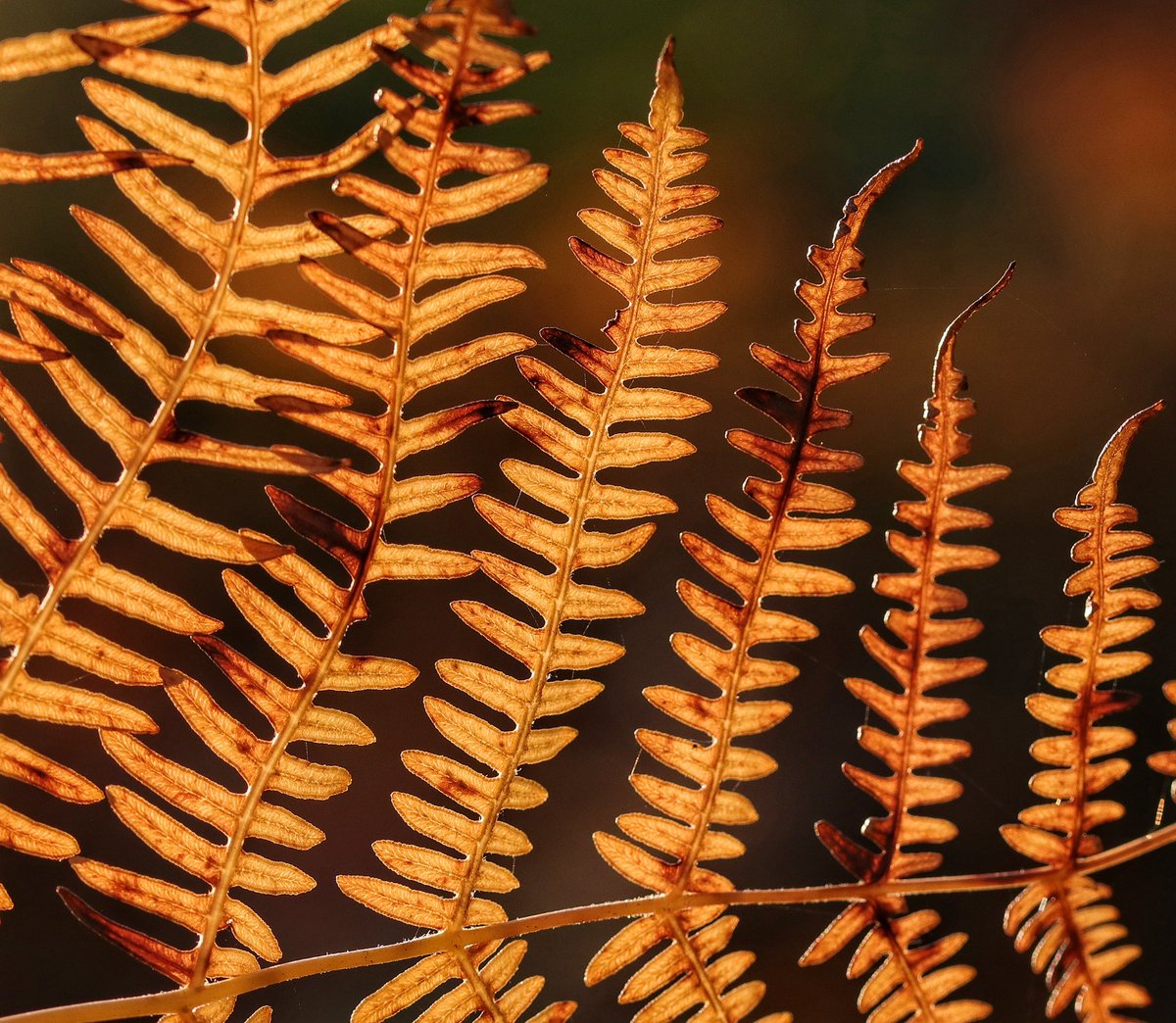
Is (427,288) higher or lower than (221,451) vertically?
higher

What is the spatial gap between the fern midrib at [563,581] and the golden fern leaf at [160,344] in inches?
8.5

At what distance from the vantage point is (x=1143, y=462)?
8.20ft

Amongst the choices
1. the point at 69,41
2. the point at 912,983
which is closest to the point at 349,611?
the point at 69,41

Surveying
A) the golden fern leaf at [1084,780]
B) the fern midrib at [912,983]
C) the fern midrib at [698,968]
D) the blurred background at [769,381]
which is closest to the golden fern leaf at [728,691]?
the fern midrib at [698,968]

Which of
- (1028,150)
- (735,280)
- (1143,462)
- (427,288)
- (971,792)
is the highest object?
(1028,150)

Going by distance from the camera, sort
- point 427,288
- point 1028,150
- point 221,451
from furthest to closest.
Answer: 1. point 1028,150
2. point 427,288
3. point 221,451

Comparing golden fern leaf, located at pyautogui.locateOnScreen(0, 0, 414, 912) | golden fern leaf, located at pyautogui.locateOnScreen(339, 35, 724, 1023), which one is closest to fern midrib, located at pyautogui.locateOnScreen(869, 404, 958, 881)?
golden fern leaf, located at pyautogui.locateOnScreen(339, 35, 724, 1023)

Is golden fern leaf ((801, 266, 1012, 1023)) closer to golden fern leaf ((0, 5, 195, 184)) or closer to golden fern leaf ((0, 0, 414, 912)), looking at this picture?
golden fern leaf ((0, 0, 414, 912))

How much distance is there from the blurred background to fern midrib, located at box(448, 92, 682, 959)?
119 cm

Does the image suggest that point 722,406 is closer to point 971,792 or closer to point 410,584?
point 410,584

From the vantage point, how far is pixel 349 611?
0.83 m

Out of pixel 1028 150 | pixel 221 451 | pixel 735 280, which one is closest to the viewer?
pixel 221 451

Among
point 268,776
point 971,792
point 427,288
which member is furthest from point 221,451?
point 971,792

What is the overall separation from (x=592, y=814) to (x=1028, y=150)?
2216 mm
